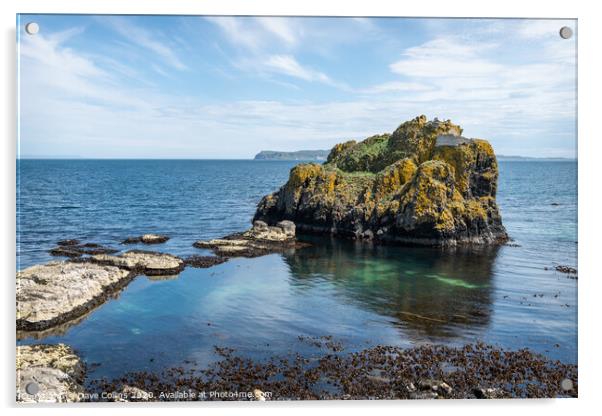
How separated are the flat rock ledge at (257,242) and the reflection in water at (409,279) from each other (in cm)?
222

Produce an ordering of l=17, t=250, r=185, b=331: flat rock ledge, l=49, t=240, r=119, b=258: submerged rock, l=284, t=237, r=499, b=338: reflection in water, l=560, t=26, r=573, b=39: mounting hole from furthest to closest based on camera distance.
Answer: l=49, t=240, r=119, b=258: submerged rock
l=284, t=237, r=499, b=338: reflection in water
l=17, t=250, r=185, b=331: flat rock ledge
l=560, t=26, r=573, b=39: mounting hole

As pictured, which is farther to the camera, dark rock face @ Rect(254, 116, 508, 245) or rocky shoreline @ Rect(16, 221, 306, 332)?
dark rock face @ Rect(254, 116, 508, 245)

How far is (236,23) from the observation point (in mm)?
17484

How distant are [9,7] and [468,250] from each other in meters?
34.0

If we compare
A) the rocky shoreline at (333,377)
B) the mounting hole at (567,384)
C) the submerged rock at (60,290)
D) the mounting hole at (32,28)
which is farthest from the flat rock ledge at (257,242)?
the mounting hole at (567,384)

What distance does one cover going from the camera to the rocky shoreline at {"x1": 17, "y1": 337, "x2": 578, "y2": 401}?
595 inches

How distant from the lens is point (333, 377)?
16.5 meters

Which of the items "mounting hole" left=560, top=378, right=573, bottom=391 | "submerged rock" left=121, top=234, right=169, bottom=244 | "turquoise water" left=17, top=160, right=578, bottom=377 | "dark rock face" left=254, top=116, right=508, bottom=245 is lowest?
"mounting hole" left=560, top=378, right=573, bottom=391

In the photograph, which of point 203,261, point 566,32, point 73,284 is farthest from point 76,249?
point 566,32

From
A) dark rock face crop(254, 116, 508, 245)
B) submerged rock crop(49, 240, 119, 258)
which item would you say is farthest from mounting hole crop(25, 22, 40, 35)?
dark rock face crop(254, 116, 508, 245)

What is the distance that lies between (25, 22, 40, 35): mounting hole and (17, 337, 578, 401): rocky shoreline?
10254 millimetres

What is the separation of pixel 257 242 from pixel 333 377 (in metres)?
26.3

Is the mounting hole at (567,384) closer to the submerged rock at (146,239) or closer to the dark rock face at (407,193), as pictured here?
the dark rock face at (407,193)

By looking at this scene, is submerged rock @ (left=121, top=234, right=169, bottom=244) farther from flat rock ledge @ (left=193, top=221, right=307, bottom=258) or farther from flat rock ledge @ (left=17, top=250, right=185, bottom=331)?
flat rock ledge @ (left=17, top=250, right=185, bottom=331)
